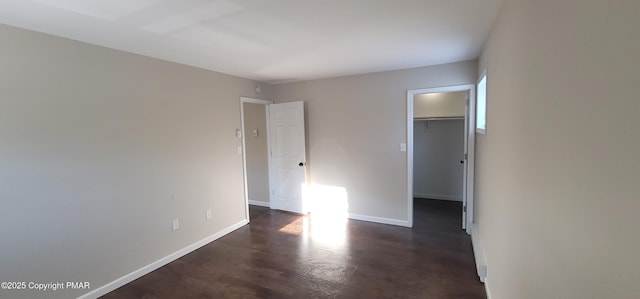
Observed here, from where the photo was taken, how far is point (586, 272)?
2.38 feet

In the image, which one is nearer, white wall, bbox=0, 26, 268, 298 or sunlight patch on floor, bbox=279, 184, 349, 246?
white wall, bbox=0, 26, 268, 298

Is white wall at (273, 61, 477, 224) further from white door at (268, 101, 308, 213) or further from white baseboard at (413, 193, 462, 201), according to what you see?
white baseboard at (413, 193, 462, 201)

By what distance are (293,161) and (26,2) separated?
353cm

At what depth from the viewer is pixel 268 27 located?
2.15 m

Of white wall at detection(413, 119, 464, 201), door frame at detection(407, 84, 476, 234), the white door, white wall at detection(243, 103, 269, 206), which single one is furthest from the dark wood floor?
white wall at detection(413, 119, 464, 201)

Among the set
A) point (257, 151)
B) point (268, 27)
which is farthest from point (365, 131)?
point (268, 27)

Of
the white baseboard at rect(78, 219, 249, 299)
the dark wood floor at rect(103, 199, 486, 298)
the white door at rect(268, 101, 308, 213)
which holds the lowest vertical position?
the dark wood floor at rect(103, 199, 486, 298)

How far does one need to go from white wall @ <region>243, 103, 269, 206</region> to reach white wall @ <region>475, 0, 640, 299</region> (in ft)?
13.7

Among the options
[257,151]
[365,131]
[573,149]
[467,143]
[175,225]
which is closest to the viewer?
[573,149]

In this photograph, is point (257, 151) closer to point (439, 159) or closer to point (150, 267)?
point (150, 267)

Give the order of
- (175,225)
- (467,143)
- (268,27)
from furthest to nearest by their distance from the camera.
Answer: (467,143)
(175,225)
(268,27)

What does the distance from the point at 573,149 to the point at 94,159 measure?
3357mm

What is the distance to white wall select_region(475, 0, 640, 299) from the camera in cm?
57

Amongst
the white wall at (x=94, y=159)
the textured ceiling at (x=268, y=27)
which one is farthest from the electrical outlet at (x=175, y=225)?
the textured ceiling at (x=268, y=27)
